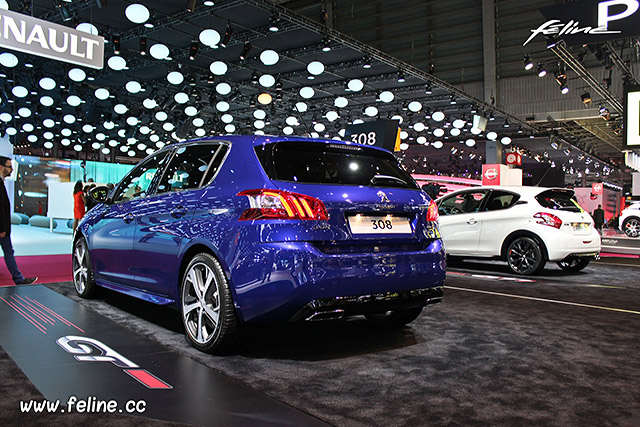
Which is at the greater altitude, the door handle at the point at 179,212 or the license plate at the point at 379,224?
the door handle at the point at 179,212

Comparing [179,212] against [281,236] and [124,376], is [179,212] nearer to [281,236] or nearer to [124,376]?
[281,236]

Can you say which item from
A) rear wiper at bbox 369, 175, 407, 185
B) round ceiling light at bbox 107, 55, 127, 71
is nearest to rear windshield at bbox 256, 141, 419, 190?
rear wiper at bbox 369, 175, 407, 185

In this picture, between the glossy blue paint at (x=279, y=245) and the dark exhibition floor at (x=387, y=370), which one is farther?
the glossy blue paint at (x=279, y=245)

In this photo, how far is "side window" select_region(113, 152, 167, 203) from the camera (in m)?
4.39

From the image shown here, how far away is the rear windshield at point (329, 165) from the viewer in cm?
332

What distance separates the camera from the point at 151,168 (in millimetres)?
4664

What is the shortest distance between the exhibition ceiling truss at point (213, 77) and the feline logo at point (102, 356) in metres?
6.00

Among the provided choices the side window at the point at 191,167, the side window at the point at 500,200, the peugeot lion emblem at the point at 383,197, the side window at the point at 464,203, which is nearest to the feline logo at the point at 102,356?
the side window at the point at 191,167

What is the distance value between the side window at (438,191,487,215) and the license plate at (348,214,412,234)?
5.42 meters

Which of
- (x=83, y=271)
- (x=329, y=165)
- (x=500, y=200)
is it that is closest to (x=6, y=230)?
(x=83, y=271)

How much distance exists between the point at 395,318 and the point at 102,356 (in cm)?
224

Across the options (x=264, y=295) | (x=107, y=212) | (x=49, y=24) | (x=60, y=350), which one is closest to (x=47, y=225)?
(x=49, y=24)

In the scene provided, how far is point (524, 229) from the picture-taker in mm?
7809

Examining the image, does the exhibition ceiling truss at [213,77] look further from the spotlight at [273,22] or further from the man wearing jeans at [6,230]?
the man wearing jeans at [6,230]
